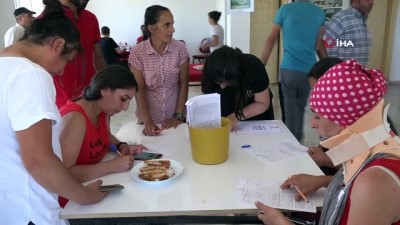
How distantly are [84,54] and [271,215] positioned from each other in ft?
4.93

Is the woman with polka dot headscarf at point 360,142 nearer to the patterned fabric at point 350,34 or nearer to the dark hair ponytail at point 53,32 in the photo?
the dark hair ponytail at point 53,32

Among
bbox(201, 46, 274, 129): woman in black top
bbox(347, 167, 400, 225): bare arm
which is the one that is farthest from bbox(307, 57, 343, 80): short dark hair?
bbox(347, 167, 400, 225): bare arm

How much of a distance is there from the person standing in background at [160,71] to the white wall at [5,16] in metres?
3.54

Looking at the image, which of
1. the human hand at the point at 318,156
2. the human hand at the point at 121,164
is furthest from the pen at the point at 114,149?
the human hand at the point at 318,156

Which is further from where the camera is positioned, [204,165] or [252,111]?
[252,111]

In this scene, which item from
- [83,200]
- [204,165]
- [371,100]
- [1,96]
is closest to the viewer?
[371,100]

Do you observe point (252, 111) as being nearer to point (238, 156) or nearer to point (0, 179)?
point (238, 156)

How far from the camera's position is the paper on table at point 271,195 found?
42.9 inches

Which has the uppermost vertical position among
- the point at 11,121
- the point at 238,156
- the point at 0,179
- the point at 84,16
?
the point at 84,16

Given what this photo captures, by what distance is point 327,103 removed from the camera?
2.72 feet

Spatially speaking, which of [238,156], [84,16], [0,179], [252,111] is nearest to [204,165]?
[238,156]

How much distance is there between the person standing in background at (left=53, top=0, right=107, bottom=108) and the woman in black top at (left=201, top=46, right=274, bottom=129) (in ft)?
2.54

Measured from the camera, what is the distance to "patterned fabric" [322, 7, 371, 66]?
269cm

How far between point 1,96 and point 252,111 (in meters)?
1.24
